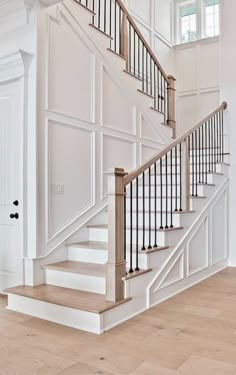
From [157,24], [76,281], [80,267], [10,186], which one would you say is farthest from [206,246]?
[157,24]

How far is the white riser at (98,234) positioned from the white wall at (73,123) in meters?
0.18

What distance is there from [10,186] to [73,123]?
97 cm

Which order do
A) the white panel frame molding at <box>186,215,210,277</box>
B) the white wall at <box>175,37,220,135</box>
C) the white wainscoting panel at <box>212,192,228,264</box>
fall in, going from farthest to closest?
the white wall at <box>175,37,220,135</box>, the white wainscoting panel at <box>212,192,228,264</box>, the white panel frame molding at <box>186,215,210,277</box>

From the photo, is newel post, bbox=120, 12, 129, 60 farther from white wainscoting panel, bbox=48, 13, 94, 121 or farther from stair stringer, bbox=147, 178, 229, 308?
stair stringer, bbox=147, 178, 229, 308

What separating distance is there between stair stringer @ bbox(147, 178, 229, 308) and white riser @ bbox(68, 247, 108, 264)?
570mm

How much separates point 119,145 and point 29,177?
5.43ft

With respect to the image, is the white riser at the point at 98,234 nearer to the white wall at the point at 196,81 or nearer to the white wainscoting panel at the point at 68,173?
the white wainscoting panel at the point at 68,173

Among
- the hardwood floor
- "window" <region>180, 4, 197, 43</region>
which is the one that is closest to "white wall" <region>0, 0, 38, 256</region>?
the hardwood floor


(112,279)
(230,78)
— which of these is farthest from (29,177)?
(230,78)

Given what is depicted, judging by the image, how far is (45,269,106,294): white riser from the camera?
10.5ft

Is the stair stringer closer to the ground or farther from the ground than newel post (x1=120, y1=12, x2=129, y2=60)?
closer to the ground

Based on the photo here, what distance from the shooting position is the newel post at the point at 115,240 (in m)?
2.94

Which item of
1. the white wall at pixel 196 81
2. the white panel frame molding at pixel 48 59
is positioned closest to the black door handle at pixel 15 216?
the white panel frame molding at pixel 48 59

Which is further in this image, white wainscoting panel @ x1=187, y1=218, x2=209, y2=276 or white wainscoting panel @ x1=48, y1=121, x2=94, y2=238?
white wainscoting panel @ x1=187, y1=218, x2=209, y2=276
